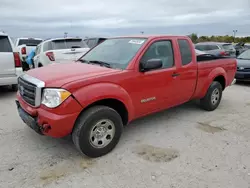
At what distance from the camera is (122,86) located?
348cm

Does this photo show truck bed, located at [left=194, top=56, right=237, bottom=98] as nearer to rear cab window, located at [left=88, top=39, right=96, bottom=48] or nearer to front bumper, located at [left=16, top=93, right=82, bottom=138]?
front bumper, located at [left=16, top=93, right=82, bottom=138]

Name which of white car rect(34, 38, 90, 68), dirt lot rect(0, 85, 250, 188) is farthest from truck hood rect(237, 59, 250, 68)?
white car rect(34, 38, 90, 68)

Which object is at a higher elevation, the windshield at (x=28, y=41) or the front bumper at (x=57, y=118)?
the windshield at (x=28, y=41)

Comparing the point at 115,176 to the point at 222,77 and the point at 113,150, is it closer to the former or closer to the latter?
the point at 113,150

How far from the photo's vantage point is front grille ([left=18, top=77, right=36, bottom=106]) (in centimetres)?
324

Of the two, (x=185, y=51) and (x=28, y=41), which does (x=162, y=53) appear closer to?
(x=185, y=51)

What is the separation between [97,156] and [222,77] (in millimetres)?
3770

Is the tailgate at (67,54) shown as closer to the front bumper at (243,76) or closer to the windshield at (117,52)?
the windshield at (117,52)

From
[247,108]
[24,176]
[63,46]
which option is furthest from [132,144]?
[63,46]

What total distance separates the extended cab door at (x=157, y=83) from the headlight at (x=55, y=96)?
1.13 m

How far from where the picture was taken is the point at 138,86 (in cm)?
369

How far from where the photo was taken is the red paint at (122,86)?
3.02 meters

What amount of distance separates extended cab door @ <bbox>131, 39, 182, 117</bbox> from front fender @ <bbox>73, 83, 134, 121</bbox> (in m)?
0.23

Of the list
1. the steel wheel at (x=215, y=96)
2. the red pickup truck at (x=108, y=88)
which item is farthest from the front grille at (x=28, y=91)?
the steel wheel at (x=215, y=96)
